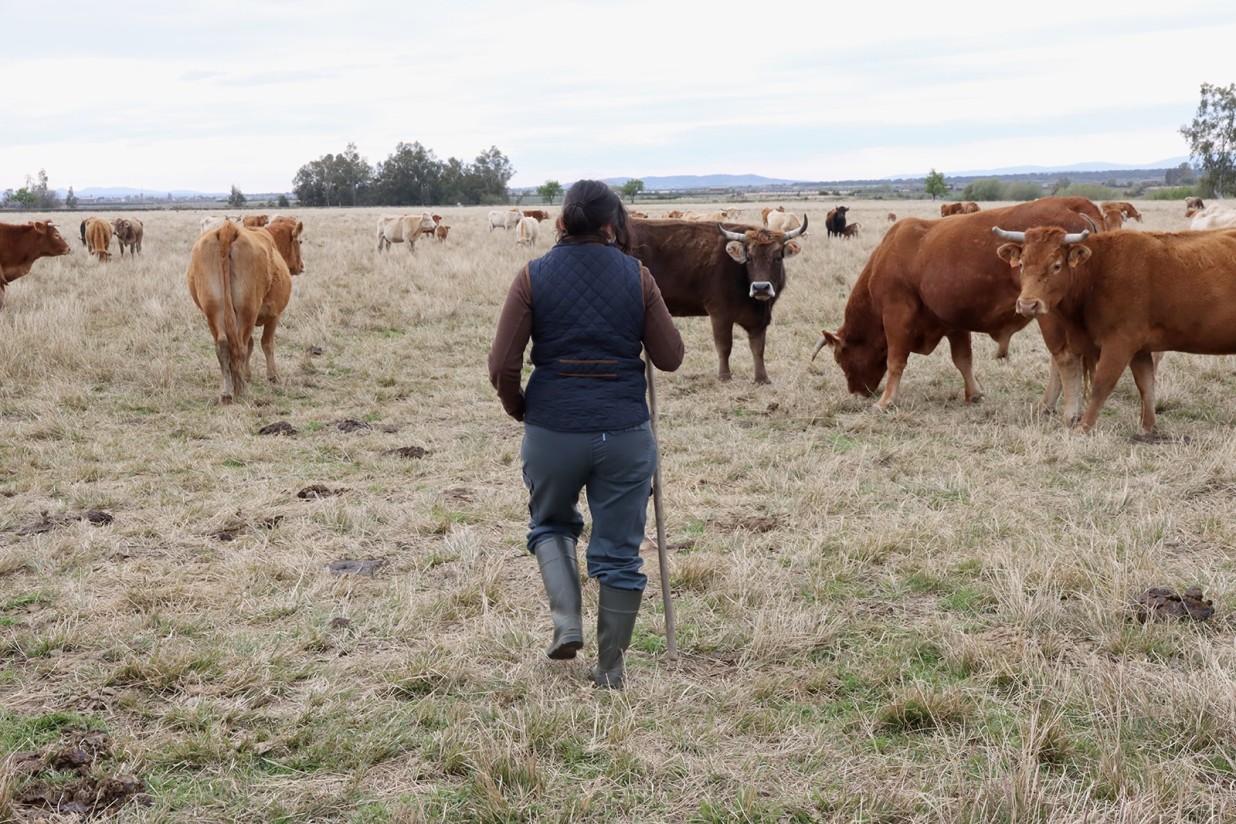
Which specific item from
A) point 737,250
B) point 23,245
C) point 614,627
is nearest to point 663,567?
point 614,627

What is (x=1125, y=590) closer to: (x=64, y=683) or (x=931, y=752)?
(x=931, y=752)

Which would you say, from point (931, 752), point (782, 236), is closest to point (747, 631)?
point (931, 752)

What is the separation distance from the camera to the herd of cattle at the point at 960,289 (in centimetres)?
796

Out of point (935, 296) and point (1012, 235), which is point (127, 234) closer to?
point (935, 296)

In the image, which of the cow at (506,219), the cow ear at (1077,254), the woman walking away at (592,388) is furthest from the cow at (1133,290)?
the cow at (506,219)

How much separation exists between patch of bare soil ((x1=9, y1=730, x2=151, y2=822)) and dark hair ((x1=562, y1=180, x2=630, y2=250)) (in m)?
2.32

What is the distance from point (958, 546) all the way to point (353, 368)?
7703 millimetres

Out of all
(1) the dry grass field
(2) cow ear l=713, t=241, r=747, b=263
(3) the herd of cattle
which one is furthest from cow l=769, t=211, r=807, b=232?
(1) the dry grass field

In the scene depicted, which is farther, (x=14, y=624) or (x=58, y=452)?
(x=58, y=452)

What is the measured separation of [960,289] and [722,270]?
103 inches

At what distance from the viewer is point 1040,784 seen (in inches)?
126

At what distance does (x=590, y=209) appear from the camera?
12.7 feet

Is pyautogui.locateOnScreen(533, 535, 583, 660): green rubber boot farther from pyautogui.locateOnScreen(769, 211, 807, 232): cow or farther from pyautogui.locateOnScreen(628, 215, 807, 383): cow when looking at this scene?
pyautogui.locateOnScreen(769, 211, 807, 232): cow

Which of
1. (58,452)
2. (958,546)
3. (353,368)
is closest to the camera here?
(958,546)
